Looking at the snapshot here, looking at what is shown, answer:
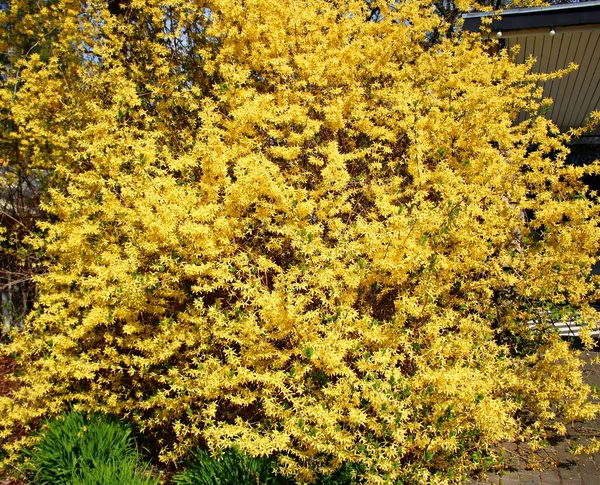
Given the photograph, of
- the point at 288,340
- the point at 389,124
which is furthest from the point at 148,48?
the point at 288,340

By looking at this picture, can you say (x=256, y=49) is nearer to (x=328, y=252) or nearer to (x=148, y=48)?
(x=148, y=48)

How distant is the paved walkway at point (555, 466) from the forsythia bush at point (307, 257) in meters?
0.22

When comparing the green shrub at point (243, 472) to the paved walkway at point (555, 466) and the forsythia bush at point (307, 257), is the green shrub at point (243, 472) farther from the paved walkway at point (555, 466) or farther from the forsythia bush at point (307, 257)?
the paved walkway at point (555, 466)

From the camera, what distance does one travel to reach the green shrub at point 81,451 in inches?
140

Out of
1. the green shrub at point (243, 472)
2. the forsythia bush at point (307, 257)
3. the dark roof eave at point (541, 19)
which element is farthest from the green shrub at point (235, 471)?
the dark roof eave at point (541, 19)

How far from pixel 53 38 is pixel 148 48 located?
2.56 m

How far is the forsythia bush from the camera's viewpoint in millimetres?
3199

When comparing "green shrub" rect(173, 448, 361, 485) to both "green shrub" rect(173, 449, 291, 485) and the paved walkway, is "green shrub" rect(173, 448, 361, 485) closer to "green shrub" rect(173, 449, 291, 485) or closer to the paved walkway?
"green shrub" rect(173, 449, 291, 485)

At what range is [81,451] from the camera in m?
3.65

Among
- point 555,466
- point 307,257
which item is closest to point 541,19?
point 307,257

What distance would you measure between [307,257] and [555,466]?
2.84 m

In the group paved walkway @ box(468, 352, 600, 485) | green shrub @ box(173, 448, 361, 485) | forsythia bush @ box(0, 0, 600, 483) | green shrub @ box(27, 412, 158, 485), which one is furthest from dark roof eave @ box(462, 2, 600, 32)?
green shrub @ box(27, 412, 158, 485)

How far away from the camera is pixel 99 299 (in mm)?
3711

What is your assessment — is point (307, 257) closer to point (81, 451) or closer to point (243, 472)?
point (243, 472)
